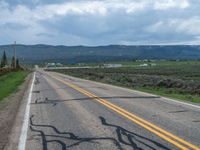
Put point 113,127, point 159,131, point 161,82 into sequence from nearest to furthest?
point 159,131
point 113,127
point 161,82

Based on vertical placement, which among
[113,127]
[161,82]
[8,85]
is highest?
[113,127]

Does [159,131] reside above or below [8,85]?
above

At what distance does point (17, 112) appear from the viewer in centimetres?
1507

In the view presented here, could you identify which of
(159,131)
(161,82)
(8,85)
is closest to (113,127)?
(159,131)

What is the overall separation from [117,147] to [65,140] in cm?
146

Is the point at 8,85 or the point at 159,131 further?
the point at 8,85

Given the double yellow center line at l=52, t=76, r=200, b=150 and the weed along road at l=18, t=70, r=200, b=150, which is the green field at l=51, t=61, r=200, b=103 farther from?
the double yellow center line at l=52, t=76, r=200, b=150

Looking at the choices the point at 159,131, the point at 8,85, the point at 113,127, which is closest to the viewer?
the point at 159,131

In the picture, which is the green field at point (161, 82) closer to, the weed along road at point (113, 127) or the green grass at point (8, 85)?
the weed along road at point (113, 127)

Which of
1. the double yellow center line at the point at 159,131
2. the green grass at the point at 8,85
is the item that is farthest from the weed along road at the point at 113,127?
the green grass at the point at 8,85

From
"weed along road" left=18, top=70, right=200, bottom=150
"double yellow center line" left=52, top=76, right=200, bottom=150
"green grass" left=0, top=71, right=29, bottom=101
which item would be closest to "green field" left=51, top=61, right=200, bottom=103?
"weed along road" left=18, top=70, right=200, bottom=150

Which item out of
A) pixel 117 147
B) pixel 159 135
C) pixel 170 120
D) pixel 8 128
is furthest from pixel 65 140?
pixel 170 120

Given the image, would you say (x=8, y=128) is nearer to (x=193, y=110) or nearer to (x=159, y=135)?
(x=159, y=135)

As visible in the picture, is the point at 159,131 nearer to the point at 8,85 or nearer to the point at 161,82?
the point at 161,82
